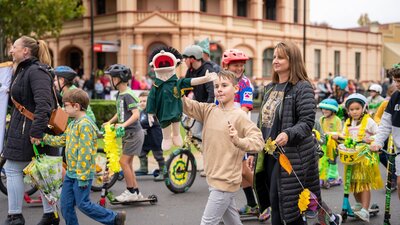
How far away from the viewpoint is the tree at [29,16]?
73.1ft

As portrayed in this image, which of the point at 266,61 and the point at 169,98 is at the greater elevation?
the point at 266,61

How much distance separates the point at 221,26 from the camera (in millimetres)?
36219

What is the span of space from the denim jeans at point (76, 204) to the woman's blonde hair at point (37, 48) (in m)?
1.60

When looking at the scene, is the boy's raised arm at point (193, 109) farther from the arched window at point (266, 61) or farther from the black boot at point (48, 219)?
the arched window at point (266, 61)

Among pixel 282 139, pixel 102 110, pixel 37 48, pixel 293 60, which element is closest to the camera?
pixel 282 139

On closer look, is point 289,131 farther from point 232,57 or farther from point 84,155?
point 84,155

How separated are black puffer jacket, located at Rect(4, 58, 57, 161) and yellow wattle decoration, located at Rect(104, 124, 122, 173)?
0.81m

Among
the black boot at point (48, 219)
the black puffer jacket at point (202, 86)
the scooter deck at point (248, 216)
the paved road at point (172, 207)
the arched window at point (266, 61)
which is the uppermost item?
the arched window at point (266, 61)

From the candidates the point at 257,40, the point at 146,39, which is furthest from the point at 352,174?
the point at 257,40

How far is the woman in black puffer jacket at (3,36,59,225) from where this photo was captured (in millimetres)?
5973

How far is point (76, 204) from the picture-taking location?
18.6ft

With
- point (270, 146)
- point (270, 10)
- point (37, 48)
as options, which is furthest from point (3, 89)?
point (270, 10)

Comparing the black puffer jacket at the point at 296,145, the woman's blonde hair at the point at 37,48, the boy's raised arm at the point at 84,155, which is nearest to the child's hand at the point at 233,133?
the black puffer jacket at the point at 296,145

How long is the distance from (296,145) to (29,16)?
2026 centimetres
